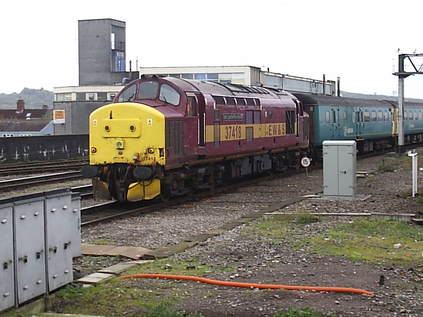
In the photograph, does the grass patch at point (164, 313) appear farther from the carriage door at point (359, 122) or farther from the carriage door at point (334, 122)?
the carriage door at point (359, 122)

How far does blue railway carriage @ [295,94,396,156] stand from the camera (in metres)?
32.3

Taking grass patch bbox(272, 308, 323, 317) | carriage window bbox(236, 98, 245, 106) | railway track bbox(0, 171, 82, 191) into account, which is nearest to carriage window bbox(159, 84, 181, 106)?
carriage window bbox(236, 98, 245, 106)

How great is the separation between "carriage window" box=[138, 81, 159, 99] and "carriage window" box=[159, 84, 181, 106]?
16cm

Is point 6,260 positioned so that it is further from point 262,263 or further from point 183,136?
point 183,136

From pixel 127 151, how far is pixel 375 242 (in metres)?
7.22

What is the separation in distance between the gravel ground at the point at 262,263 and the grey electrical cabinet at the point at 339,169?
58cm

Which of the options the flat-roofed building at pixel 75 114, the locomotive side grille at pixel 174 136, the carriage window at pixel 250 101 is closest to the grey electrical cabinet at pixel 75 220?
the locomotive side grille at pixel 174 136

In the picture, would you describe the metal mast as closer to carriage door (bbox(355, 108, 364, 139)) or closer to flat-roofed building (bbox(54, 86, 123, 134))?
carriage door (bbox(355, 108, 364, 139))

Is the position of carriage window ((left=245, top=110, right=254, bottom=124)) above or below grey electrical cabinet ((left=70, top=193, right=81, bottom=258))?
above

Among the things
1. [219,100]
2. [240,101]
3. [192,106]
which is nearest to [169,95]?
[192,106]

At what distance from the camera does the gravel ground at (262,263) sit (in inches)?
295

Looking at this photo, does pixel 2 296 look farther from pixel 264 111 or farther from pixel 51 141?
pixel 51 141

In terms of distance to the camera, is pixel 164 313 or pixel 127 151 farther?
pixel 127 151

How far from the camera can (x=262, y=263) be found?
977 cm
